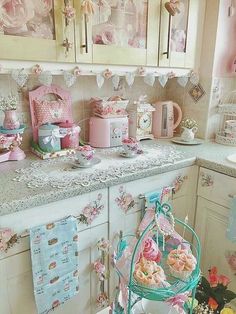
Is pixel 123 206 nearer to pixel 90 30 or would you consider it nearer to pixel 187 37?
pixel 90 30

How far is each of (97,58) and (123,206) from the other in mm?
677

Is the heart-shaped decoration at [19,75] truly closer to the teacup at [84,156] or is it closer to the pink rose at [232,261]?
the teacup at [84,156]

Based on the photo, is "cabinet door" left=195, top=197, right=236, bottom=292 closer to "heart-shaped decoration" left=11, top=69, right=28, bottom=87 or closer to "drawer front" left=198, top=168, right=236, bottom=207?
"drawer front" left=198, top=168, right=236, bottom=207

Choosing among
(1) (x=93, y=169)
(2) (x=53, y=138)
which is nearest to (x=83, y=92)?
(2) (x=53, y=138)

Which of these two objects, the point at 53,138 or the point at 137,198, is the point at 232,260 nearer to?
the point at 137,198

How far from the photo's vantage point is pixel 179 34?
151cm

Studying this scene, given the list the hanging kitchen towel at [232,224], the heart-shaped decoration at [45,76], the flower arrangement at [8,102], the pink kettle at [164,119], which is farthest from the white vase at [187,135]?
the flower arrangement at [8,102]

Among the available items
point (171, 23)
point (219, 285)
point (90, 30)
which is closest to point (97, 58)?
point (90, 30)

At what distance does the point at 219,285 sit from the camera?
1.20 metres

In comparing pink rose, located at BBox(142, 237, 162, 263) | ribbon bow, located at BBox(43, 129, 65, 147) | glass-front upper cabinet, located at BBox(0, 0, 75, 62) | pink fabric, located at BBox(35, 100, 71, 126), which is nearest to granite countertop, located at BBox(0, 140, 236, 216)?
ribbon bow, located at BBox(43, 129, 65, 147)

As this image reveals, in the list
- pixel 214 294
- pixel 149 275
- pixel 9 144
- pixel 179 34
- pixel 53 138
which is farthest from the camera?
pixel 179 34

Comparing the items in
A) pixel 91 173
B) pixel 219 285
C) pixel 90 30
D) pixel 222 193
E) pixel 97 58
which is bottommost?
pixel 219 285

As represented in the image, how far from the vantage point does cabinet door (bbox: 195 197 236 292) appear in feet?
4.58

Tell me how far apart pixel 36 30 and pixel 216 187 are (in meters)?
1.07
